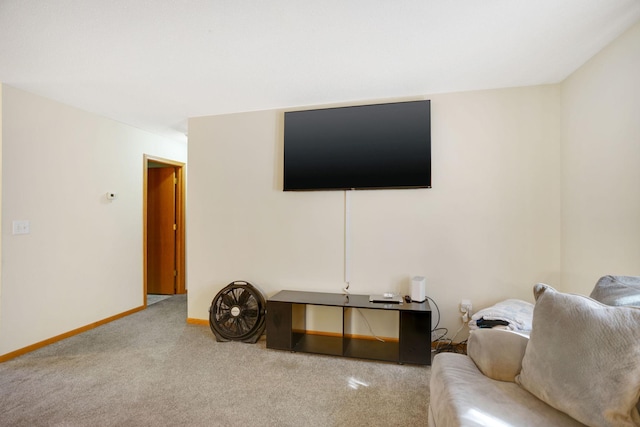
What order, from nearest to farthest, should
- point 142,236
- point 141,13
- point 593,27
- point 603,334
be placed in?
point 603,334 < point 141,13 < point 593,27 < point 142,236

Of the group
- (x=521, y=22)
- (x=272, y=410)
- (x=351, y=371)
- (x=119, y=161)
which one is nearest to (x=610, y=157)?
(x=521, y=22)

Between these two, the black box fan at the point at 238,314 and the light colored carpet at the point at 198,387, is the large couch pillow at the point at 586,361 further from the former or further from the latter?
the black box fan at the point at 238,314

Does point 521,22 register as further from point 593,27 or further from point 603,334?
point 603,334

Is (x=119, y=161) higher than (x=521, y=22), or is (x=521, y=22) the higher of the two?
(x=521, y=22)

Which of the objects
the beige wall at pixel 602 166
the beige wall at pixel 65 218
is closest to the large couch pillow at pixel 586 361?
the beige wall at pixel 602 166

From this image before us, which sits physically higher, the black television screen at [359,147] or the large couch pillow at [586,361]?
the black television screen at [359,147]

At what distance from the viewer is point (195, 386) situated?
2.28 metres

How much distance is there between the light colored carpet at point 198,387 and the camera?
6.33ft

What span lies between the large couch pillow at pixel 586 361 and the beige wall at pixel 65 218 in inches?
153

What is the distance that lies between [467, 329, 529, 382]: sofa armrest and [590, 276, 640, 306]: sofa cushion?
0.38 metres

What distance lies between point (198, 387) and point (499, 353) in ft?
6.55

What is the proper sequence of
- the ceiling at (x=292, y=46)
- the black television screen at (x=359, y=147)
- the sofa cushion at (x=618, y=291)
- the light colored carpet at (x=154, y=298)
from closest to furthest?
1. the sofa cushion at (x=618, y=291)
2. the ceiling at (x=292, y=46)
3. the black television screen at (x=359, y=147)
4. the light colored carpet at (x=154, y=298)

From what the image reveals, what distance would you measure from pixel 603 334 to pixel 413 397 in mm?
1326

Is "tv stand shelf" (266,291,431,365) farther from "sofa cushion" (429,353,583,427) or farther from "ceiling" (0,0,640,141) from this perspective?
"ceiling" (0,0,640,141)
